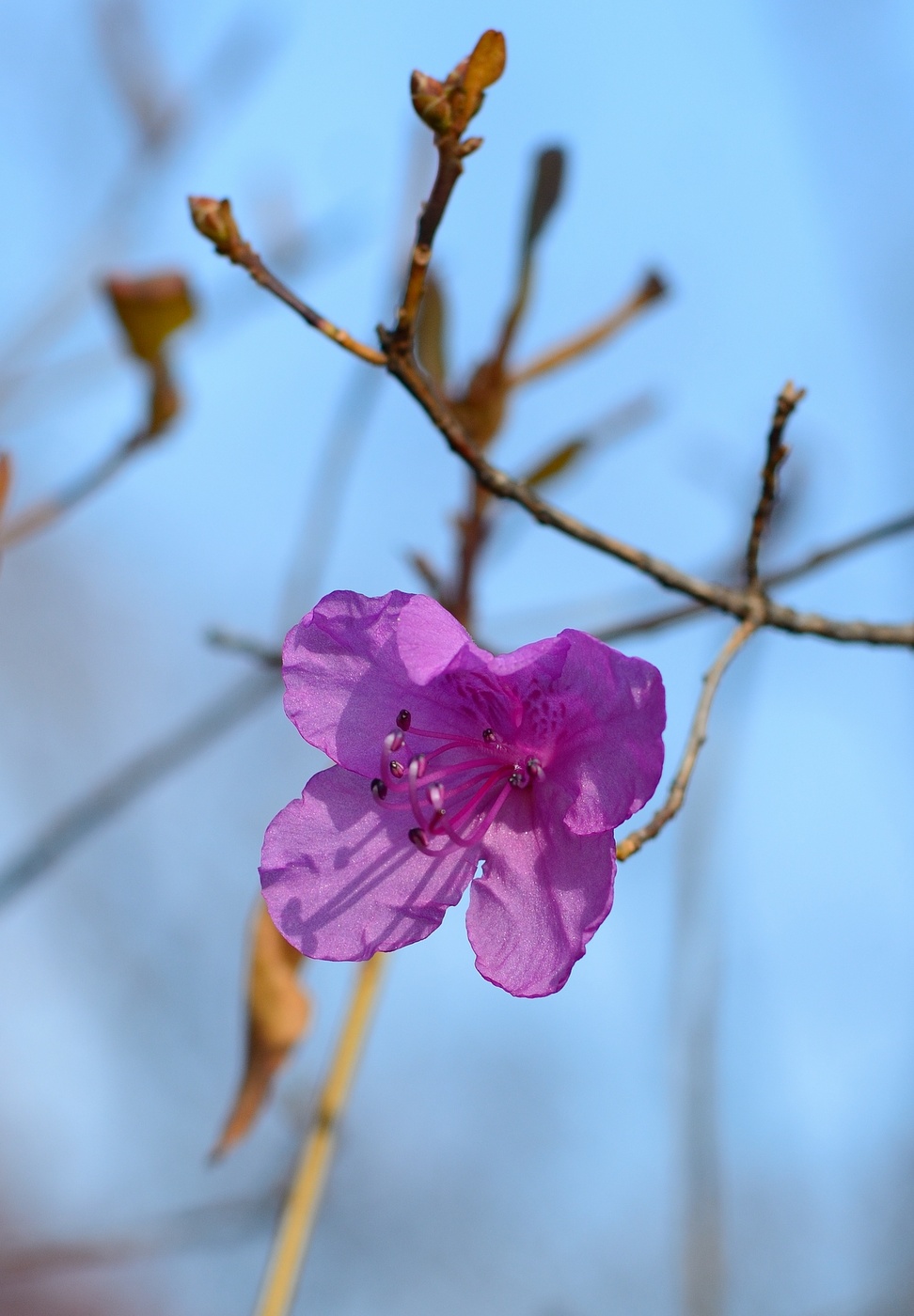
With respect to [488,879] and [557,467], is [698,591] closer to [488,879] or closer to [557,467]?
[488,879]

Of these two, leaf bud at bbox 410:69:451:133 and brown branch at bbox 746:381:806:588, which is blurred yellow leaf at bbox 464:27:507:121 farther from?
brown branch at bbox 746:381:806:588

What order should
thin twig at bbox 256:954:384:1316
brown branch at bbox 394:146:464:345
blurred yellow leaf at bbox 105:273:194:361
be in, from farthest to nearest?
1. blurred yellow leaf at bbox 105:273:194:361
2. thin twig at bbox 256:954:384:1316
3. brown branch at bbox 394:146:464:345

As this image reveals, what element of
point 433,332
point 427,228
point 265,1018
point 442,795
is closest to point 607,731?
point 442,795

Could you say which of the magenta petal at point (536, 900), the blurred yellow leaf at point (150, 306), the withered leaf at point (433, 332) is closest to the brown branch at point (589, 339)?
the withered leaf at point (433, 332)

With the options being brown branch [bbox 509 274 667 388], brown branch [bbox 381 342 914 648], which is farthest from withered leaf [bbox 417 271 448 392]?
brown branch [bbox 381 342 914 648]

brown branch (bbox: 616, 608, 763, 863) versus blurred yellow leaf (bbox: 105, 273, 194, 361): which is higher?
blurred yellow leaf (bbox: 105, 273, 194, 361)

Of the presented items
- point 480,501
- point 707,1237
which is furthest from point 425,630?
point 707,1237
